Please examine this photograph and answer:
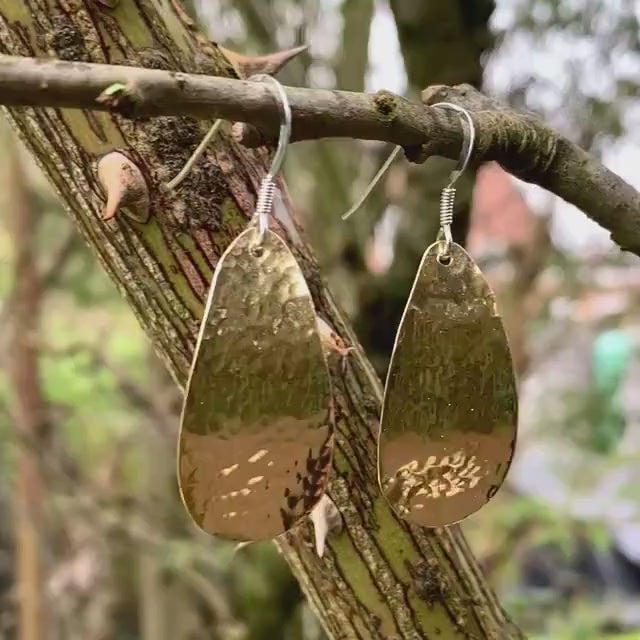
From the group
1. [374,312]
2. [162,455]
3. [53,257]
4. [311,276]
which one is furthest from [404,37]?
[162,455]

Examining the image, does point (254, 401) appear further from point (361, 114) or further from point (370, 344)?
point (370, 344)

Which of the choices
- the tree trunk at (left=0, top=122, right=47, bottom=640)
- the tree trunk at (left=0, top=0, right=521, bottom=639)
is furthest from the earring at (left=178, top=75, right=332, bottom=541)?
the tree trunk at (left=0, top=122, right=47, bottom=640)

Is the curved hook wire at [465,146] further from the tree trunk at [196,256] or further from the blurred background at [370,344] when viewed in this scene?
the blurred background at [370,344]

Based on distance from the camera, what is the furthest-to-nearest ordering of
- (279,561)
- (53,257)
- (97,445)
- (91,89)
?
(97,445)
(53,257)
(279,561)
(91,89)

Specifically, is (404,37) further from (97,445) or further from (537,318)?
(97,445)

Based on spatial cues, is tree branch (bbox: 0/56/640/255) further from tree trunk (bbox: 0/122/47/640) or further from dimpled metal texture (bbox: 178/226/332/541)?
tree trunk (bbox: 0/122/47/640)

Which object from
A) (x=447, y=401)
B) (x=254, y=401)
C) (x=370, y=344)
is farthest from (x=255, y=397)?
(x=370, y=344)
